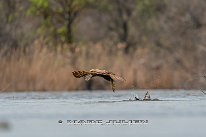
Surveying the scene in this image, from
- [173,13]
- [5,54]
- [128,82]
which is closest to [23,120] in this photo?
[128,82]

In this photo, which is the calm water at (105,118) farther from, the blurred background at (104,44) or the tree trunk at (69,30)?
the tree trunk at (69,30)

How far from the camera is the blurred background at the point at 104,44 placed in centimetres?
1633

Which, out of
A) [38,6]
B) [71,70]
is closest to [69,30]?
[38,6]

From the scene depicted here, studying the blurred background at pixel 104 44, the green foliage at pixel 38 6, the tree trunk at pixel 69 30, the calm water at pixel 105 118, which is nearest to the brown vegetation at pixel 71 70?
the blurred background at pixel 104 44

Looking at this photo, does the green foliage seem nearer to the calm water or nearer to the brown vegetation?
the brown vegetation

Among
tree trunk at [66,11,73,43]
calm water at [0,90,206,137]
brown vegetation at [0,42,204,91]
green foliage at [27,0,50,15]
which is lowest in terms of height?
calm water at [0,90,206,137]

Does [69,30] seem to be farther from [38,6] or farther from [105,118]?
[105,118]

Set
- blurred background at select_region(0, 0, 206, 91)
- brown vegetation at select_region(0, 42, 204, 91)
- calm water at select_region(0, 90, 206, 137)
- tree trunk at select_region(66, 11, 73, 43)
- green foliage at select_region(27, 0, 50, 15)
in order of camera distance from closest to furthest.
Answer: calm water at select_region(0, 90, 206, 137), brown vegetation at select_region(0, 42, 204, 91), blurred background at select_region(0, 0, 206, 91), green foliage at select_region(27, 0, 50, 15), tree trunk at select_region(66, 11, 73, 43)

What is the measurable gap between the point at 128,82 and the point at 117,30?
1024 cm

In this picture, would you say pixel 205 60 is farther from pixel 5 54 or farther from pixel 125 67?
pixel 5 54

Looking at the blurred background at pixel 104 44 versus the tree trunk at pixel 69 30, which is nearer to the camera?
the blurred background at pixel 104 44

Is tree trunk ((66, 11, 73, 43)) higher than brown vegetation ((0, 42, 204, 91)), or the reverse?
tree trunk ((66, 11, 73, 43))

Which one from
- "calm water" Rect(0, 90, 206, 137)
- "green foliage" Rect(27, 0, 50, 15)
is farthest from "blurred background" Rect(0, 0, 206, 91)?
"calm water" Rect(0, 90, 206, 137)

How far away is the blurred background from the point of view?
16328 millimetres
